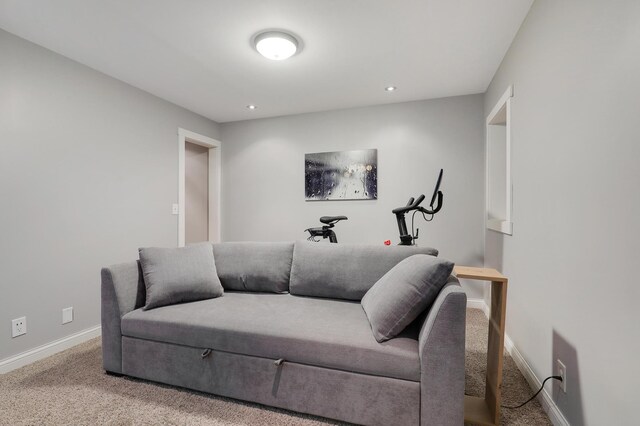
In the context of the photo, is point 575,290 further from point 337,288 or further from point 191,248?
point 191,248

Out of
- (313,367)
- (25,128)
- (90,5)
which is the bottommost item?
(313,367)

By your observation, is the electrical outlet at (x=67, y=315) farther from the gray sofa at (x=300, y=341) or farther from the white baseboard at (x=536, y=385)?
the white baseboard at (x=536, y=385)

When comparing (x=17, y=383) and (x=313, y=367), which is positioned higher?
(x=313, y=367)

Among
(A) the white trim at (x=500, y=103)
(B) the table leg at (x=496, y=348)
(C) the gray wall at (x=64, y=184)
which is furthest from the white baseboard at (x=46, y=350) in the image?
(A) the white trim at (x=500, y=103)

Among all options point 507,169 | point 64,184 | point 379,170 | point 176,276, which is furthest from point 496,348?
point 64,184

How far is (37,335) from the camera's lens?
7.66ft

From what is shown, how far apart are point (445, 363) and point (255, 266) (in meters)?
1.49

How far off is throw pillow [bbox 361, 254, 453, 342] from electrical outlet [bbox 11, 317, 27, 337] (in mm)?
2549

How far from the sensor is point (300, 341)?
1597mm

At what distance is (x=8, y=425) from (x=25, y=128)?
76.9 inches

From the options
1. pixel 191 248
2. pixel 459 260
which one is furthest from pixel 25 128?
pixel 459 260

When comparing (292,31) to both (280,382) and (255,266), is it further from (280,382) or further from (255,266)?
(280,382)

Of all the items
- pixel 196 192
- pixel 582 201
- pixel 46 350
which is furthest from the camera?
pixel 196 192

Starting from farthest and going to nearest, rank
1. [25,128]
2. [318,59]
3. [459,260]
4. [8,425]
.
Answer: [459,260] → [318,59] → [25,128] → [8,425]
